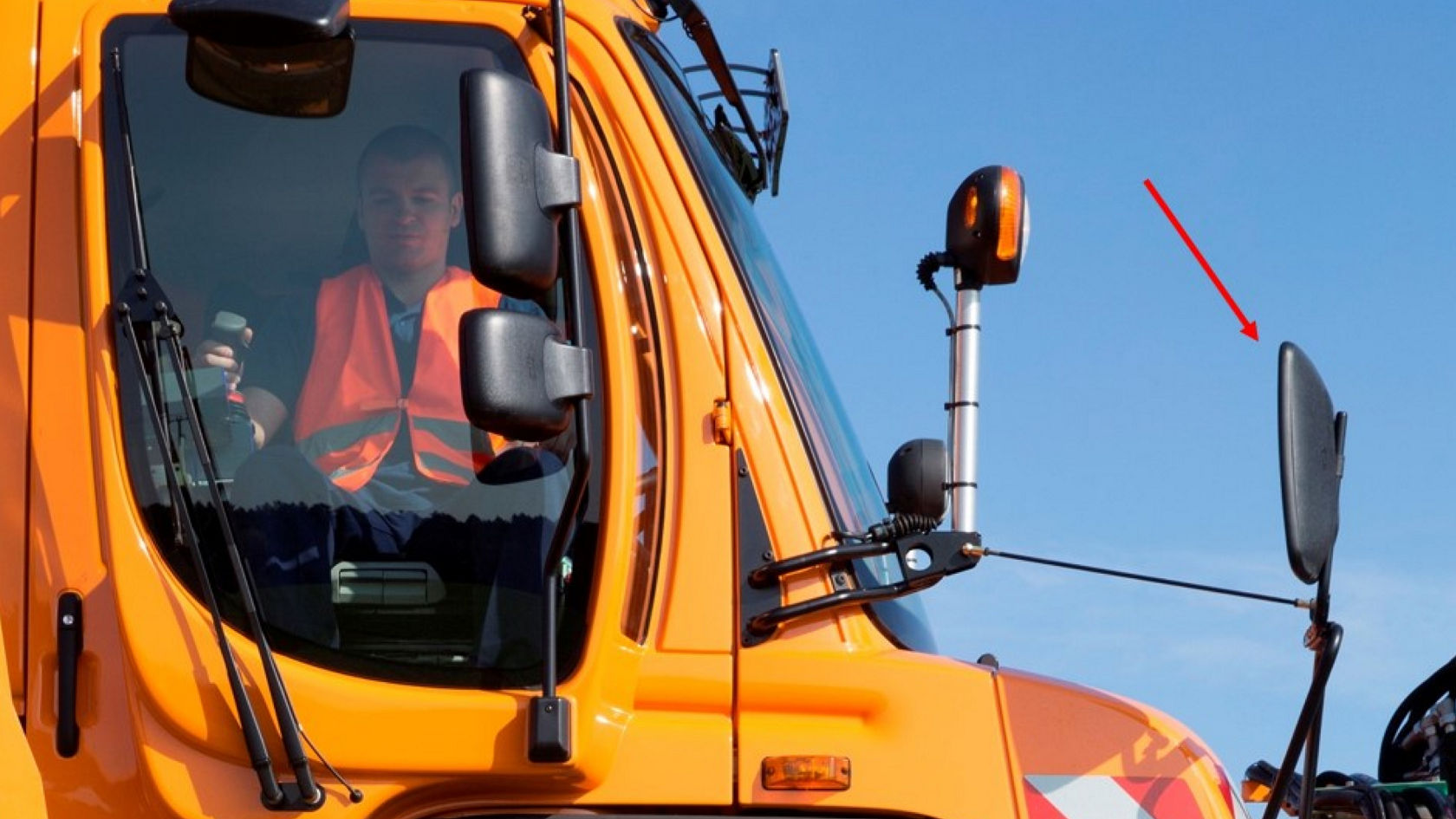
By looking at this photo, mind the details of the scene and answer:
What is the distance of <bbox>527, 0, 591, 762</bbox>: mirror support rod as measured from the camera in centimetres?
307

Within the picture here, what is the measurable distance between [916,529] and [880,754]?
1.30 feet

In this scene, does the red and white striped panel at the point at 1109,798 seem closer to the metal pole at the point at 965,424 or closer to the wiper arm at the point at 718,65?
the metal pole at the point at 965,424

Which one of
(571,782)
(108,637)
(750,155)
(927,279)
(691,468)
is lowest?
(571,782)

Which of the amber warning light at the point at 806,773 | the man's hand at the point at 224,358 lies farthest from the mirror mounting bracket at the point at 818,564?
the man's hand at the point at 224,358

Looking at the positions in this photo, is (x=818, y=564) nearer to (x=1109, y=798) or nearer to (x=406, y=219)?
(x=1109, y=798)

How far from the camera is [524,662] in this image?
317cm

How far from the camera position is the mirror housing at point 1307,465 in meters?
3.07

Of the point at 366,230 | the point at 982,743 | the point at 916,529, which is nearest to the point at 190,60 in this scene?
the point at 366,230

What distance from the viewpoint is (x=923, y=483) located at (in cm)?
337

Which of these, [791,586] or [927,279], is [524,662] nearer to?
[791,586]

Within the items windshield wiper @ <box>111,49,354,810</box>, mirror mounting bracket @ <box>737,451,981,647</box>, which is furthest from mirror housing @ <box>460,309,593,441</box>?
windshield wiper @ <box>111,49,354,810</box>

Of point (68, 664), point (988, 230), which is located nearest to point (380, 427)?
point (68, 664)

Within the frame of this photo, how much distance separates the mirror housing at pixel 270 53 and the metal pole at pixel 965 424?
3.75 ft

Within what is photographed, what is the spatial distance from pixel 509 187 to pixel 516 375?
0.28m
